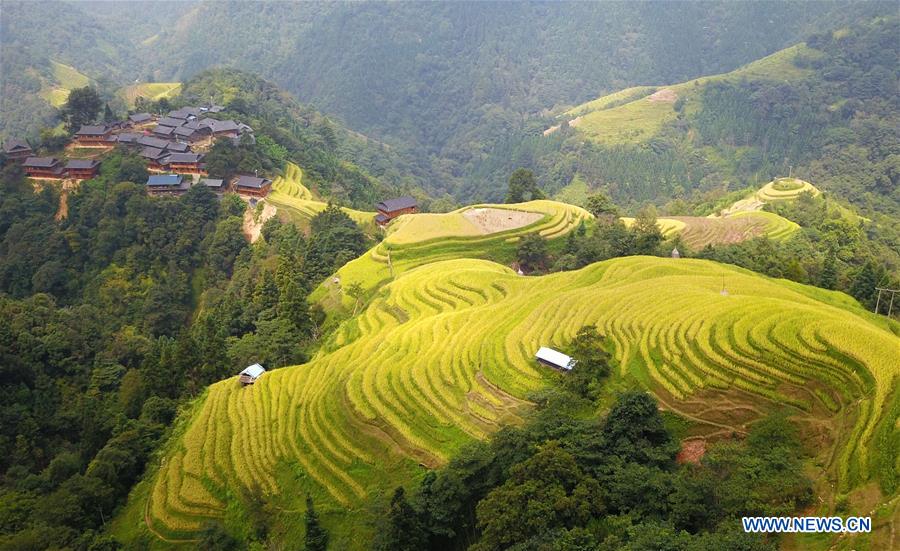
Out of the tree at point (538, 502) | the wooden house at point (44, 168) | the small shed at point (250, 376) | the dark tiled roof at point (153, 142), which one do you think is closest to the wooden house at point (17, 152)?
the wooden house at point (44, 168)

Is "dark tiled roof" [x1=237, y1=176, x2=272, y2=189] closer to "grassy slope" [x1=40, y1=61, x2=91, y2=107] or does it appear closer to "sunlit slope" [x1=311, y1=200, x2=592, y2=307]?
"sunlit slope" [x1=311, y1=200, x2=592, y2=307]

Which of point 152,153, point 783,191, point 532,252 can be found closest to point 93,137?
point 152,153

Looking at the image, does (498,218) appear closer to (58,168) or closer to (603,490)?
(603,490)

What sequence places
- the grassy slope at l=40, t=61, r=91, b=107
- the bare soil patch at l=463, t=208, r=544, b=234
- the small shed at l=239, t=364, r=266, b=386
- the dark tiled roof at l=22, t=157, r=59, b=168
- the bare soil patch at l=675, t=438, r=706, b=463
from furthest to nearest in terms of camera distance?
the grassy slope at l=40, t=61, r=91, b=107 < the dark tiled roof at l=22, t=157, r=59, b=168 < the bare soil patch at l=463, t=208, r=544, b=234 < the small shed at l=239, t=364, r=266, b=386 < the bare soil patch at l=675, t=438, r=706, b=463

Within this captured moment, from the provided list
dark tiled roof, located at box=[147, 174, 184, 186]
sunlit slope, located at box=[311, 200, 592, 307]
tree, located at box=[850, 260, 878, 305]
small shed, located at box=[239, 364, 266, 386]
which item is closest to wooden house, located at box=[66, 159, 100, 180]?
dark tiled roof, located at box=[147, 174, 184, 186]

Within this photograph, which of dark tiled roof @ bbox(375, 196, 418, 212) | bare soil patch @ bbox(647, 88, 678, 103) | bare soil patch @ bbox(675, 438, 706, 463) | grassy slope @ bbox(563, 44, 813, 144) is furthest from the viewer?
bare soil patch @ bbox(647, 88, 678, 103)

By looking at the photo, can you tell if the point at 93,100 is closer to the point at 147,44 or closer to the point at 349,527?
the point at 349,527
